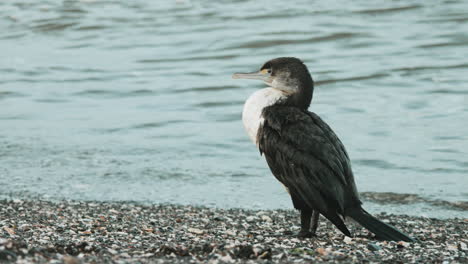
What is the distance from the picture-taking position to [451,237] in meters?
6.39

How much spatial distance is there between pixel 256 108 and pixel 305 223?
0.92 m

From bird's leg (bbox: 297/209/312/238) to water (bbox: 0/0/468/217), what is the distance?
7.15 ft

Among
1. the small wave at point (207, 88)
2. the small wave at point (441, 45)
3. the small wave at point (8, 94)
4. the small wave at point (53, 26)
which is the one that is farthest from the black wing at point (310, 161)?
the small wave at point (53, 26)

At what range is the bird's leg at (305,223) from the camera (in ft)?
20.0

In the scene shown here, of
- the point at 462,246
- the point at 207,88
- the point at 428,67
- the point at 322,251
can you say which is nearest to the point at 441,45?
the point at 428,67

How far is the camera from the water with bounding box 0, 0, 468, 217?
→ 913 cm

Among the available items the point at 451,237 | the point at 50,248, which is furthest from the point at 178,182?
the point at 50,248

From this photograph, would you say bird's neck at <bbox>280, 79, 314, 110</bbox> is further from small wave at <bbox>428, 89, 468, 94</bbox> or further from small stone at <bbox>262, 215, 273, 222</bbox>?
small wave at <bbox>428, 89, 468, 94</bbox>

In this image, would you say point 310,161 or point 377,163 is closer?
point 310,161

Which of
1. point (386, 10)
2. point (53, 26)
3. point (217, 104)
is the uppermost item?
point (386, 10)

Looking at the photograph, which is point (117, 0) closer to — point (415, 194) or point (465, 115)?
point (465, 115)

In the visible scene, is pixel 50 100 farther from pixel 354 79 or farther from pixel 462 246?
pixel 462 246

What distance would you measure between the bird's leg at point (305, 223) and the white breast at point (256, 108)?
64cm

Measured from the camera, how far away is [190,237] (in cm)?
599
